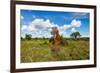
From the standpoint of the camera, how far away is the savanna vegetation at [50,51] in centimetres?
205

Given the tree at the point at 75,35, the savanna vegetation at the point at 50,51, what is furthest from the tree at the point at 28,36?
the tree at the point at 75,35

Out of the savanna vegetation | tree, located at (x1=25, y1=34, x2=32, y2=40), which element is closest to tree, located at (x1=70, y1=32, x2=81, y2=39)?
the savanna vegetation

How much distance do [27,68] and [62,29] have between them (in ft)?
2.02

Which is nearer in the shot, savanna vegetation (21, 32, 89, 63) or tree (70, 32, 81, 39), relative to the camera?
savanna vegetation (21, 32, 89, 63)

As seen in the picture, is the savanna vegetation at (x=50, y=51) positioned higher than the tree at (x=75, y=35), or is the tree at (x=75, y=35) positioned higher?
the tree at (x=75, y=35)

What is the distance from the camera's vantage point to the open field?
2051mm

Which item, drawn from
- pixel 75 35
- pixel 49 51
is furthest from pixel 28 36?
pixel 75 35

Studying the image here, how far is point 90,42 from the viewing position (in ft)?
7.54

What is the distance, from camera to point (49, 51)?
2141mm

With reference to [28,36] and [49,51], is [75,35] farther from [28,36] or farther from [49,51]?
[28,36]

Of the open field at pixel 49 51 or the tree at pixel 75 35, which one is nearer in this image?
the open field at pixel 49 51

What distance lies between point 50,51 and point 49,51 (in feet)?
0.04

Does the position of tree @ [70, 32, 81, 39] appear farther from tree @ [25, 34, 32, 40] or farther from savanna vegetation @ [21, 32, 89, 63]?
tree @ [25, 34, 32, 40]

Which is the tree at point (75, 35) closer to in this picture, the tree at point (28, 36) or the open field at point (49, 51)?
the open field at point (49, 51)
